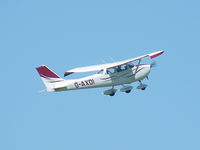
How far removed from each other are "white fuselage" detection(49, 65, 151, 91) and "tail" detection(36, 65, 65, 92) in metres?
0.16

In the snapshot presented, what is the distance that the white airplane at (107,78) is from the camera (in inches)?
2120

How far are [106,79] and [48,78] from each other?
13.0 feet

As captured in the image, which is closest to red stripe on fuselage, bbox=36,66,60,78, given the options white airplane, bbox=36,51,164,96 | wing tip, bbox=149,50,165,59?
white airplane, bbox=36,51,164,96

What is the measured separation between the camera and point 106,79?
54156 mm

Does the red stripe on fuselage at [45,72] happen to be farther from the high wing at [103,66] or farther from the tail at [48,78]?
the high wing at [103,66]

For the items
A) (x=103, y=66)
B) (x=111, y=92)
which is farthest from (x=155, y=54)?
(x=111, y=92)

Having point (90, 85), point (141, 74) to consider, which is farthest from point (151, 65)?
point (90, 85)

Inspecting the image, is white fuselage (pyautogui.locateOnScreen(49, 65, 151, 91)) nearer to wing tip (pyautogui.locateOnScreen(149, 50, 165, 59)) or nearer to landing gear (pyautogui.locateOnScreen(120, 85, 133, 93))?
landing gear (pyautogui.locateOnScreen(120, 85, 133, 93))

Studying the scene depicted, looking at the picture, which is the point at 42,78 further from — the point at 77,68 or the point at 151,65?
the point at 151,65

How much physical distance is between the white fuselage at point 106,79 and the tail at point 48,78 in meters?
0.16

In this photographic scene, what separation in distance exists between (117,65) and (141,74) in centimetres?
192

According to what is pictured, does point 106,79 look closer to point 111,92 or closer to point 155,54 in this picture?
point 111,92

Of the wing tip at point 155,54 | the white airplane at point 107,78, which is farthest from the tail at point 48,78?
the wing tip at point 155,54

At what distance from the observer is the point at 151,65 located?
184 ft
